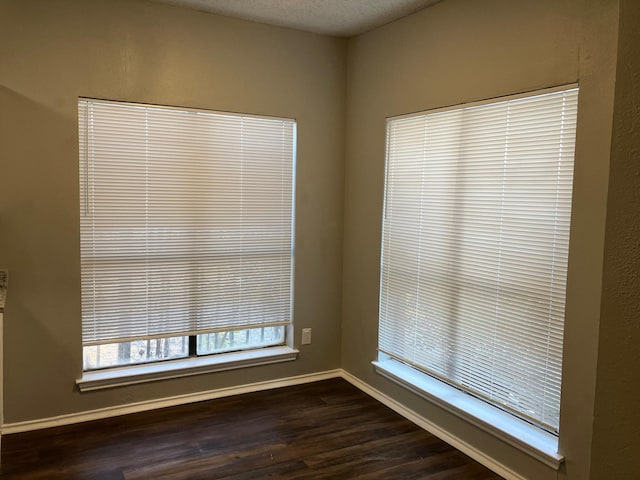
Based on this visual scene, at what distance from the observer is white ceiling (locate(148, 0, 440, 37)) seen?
296 cm

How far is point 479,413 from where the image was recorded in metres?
2.68

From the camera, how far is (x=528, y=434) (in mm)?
2449

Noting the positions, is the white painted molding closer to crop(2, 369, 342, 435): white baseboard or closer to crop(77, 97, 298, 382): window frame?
crop(2, 369, 342, 435): white baseboard

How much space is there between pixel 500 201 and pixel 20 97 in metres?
2.63

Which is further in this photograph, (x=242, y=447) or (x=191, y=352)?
(x=191, y=352)

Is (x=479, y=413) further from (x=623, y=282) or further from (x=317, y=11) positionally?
(x=317, y=11)

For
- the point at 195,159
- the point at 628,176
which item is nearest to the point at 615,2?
the point at 628,176

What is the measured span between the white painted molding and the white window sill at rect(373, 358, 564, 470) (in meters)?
0.15

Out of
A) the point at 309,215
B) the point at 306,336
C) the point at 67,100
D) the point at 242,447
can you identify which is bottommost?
the point at 242,447

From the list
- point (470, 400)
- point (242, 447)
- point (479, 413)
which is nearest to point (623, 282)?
point (479, 413)

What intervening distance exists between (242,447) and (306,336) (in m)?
1.12

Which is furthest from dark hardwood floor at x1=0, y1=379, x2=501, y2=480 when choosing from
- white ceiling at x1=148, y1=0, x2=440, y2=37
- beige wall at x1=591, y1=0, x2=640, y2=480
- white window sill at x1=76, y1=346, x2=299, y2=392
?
white ceiling at x1=148, y1=0, x2=440, y2=37

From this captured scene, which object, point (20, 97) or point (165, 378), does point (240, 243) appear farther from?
point (20, 97)

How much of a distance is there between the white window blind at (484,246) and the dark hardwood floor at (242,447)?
0.44m
